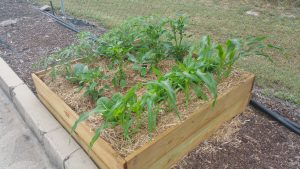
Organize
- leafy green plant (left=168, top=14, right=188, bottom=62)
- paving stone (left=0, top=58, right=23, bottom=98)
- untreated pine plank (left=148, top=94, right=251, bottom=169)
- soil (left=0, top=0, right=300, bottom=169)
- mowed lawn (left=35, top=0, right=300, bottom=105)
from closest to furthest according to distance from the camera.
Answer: untreated pine plank (left=148, top=94, right=251, bottom=169), soil (left=0, top=0, right=300, bottom=169), leafy green plant (left=168, top=14, right=188, bottom=62), paving stone (left=0, top=58, right=23, bottom=98), mowed lawn (left=35, top=0, right=300, bottom=105)

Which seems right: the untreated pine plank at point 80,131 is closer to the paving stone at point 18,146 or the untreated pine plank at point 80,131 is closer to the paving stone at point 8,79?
the paving stone at point 18,146

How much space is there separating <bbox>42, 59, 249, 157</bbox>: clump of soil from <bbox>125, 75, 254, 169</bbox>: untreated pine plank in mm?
46

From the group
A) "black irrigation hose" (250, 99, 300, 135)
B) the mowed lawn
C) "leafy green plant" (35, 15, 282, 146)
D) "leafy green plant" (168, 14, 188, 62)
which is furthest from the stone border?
the mowed lawn

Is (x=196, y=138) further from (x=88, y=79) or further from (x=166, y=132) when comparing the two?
(x=88, y=79)

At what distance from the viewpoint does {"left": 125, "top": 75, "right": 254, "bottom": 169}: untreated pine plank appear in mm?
1442

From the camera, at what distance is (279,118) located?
209 cm

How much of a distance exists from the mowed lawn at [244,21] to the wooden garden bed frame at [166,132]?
735 millimetres

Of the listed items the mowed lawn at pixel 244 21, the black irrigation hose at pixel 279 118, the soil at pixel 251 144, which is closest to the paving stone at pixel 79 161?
the soil at pixel 251 144

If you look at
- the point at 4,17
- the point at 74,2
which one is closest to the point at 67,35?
the point at 4,17

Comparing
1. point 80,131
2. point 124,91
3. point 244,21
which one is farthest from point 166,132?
point 244,21

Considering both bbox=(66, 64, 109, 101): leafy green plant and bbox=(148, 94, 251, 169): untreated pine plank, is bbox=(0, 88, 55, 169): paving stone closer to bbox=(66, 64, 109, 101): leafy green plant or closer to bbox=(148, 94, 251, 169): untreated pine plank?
bbox=(66, 64, 109, 101): leafy green plant

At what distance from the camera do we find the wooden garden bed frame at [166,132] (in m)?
1.47

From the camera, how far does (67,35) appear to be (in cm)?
380

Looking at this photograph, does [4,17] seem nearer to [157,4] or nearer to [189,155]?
[157,4]
